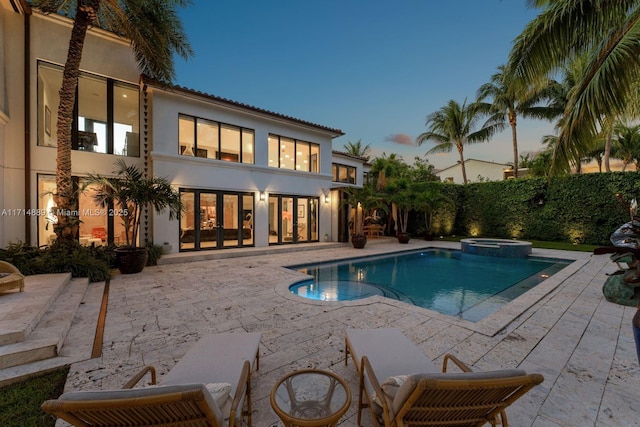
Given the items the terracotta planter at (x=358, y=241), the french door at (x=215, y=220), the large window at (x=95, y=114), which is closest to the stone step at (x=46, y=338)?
the french door at (x=215, y=220)

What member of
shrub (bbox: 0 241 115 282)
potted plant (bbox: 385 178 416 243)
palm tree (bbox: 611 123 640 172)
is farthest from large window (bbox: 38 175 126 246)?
palm tree (bbox: 611 123 640 172)

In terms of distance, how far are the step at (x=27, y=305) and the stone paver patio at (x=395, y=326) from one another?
3.03 feet

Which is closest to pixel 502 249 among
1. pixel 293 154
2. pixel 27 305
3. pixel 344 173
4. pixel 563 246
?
pixel 563 246

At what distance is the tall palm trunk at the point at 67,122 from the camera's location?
752 centimetres

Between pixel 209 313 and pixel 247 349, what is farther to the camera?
pixel 209 313

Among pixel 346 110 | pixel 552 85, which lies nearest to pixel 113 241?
pixel 552 85

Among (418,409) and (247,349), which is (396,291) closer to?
(247,349)

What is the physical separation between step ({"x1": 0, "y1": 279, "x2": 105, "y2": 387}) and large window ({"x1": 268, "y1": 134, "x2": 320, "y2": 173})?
32.1ft

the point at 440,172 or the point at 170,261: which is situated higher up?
the point at 440,172

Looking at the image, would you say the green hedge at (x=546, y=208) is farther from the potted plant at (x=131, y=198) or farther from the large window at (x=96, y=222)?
the large window at (x=96, y=222)

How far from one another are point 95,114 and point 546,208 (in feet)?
71.2

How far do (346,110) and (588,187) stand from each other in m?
26.3

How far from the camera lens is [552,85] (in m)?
18.0

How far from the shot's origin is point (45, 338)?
12.0ft
